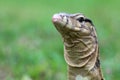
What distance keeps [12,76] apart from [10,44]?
2693 mm

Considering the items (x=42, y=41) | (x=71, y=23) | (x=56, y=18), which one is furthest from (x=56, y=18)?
(x=42, y=41)

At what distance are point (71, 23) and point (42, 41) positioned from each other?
19.1ft

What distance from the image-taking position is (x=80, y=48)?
235 inches

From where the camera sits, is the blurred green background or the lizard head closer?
the lizard head

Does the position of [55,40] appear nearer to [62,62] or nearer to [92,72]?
[62,62]

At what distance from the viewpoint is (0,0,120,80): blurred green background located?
27.9 feet

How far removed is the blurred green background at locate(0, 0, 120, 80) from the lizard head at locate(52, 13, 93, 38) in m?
1.82

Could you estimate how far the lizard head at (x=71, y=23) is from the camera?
568cm

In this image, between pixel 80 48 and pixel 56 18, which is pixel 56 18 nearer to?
pixel 56 18

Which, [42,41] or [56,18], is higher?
[56,18]

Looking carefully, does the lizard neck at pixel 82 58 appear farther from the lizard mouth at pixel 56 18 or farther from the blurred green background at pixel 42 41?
the blurred green background at pixel 42 41

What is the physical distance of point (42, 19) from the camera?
1645cm

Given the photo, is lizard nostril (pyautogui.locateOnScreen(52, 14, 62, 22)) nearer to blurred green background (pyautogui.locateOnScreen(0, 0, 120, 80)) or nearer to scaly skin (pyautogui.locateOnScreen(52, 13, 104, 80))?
scaly skin (pyautogui.locateOnScreen(52, 13, 104, 80))

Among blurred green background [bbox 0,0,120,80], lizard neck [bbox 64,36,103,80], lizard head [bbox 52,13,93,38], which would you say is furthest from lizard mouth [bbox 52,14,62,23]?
blurred green background [bbox 0,0,120,80]
